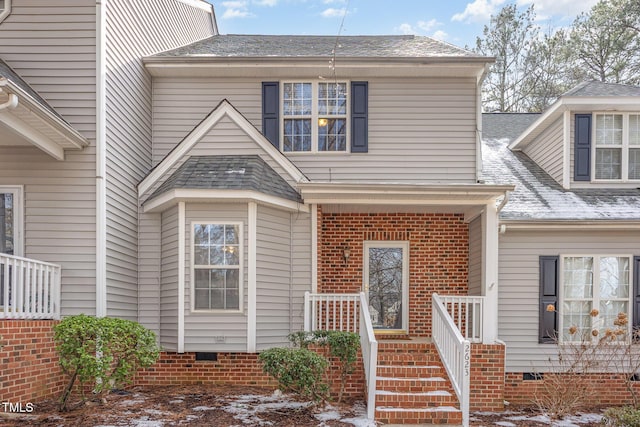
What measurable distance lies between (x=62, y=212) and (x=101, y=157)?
99 cm

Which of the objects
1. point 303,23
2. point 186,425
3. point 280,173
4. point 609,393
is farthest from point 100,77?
point 609,393

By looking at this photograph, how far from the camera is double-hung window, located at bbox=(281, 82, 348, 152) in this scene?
31.1ft

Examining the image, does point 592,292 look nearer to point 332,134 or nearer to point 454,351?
point 454,351

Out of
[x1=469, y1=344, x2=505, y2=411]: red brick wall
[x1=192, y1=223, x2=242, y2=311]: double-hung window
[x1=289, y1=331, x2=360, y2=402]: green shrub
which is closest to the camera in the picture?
[x1=289, y1=331, x2=360, y2=402]: green shrub

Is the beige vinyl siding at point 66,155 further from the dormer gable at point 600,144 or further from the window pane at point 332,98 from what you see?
the dormer gable at point 600,144

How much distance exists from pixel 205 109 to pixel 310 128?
1.97 meters

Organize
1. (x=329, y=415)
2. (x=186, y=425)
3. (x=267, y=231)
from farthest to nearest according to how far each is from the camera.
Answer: (x=267, y=231) < (x=329, y=415) < (x=186, y=425)

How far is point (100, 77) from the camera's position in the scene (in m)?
7.52

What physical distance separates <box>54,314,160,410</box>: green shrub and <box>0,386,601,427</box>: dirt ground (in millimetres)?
365

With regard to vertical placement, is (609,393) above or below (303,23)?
below

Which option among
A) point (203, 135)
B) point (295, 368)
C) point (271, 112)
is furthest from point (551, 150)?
point (295, 368)

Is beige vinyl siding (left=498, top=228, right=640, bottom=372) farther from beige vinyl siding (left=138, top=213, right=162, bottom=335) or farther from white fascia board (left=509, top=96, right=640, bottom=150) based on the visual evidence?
beige vinyl siding (left=138, top=213, right=162, bottom=335)

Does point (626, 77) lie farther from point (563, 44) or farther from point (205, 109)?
point (205, 109)

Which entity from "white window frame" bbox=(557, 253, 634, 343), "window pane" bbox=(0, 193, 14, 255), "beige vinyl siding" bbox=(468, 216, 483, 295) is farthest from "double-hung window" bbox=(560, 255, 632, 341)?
"window pane" bbox=(0, 193, 14, 255)
